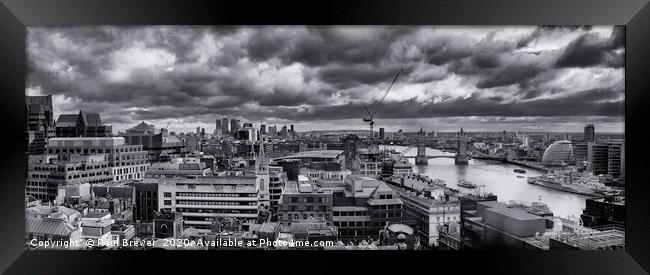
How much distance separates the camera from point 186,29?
286 cm

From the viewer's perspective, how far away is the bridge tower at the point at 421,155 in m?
2.99

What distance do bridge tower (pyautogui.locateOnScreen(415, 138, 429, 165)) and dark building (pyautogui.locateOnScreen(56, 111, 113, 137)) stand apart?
8.25 ft

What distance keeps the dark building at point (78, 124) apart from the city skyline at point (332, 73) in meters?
0.06

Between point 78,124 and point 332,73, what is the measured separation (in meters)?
2.04

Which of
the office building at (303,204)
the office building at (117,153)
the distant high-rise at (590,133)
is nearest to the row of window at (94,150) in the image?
the office building at (117,153)

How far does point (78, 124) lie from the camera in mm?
2889

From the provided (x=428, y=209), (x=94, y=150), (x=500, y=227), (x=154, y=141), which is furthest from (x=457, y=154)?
(x=94, y=150)

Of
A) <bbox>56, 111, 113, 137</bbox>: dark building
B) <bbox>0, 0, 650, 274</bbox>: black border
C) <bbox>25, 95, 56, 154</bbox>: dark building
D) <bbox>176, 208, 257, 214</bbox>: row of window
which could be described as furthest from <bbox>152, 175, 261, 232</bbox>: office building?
<bbox>25, 95, 56, 154</bbox>: dark building
